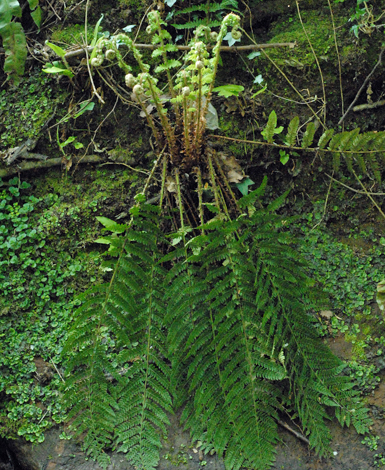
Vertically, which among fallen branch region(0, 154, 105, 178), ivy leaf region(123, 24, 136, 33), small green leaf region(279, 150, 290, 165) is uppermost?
ivy leaf region(123, 24, 136, 33)

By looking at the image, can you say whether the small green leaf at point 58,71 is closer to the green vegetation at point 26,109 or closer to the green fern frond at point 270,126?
the green vegetation at point 26,109

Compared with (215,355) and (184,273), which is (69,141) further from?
(215,355)

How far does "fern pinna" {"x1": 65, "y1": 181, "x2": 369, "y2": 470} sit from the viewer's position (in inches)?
84.2

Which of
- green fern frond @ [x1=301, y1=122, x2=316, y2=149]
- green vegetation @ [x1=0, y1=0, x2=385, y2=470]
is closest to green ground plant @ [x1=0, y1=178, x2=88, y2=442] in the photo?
green vegetation @ [x1=0, y1=0, x2=385, y2=470]

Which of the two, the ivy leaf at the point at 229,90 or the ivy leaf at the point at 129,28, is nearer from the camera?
the ivy leaf at the point at 229,90

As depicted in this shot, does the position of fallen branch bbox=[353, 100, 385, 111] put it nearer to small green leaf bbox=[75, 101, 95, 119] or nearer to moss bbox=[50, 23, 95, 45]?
small green leaf bbox=[75, 101, 95, 119]

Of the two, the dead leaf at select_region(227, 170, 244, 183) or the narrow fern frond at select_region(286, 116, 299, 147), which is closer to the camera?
the narrow fern frond at select_region(286, 116, 299, 147)

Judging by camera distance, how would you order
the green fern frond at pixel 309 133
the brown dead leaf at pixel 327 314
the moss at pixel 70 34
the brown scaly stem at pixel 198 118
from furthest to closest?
the moss at pixel 70 34 < the brown dead leaf at pixel 327 314 < the green fern frond at pixel 309 133 < the brown scaly stem at pixel 198 118

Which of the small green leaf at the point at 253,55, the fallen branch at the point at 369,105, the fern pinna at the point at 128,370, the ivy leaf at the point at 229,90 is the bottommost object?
the fern pinna at the point at 128,370

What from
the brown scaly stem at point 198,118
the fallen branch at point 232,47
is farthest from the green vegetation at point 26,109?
the brown scaly stem at point 198,118

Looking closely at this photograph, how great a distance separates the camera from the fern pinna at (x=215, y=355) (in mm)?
2139

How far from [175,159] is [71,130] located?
0.84 metres

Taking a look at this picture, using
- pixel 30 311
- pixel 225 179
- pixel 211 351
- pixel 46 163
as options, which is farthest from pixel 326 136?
pixel 30 311

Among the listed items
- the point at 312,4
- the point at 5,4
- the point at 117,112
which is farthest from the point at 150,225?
the point at 312,4
